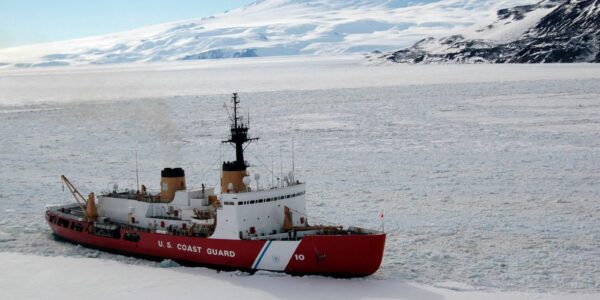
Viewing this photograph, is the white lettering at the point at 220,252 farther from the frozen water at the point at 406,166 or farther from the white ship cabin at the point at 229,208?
the frozen water at the point at 406,166

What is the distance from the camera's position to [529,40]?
140 m

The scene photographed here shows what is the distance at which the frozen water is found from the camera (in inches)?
787

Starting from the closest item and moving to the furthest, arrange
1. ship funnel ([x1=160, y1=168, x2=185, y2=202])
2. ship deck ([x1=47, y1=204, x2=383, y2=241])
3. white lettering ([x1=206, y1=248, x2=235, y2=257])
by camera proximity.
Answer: white lettering ([x1=206, y1=248, x2=235, y2=257])
ship deck ([x1=47, y1=204, x2=383, y2=241])
ship funnel ([x1=160, y1=168, x2=185, y2=202])

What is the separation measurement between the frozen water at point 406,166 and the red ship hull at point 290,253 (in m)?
0.70

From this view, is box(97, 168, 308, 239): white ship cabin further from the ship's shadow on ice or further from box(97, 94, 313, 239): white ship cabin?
the ship's shadow on ice

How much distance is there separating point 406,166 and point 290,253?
15.4 meters

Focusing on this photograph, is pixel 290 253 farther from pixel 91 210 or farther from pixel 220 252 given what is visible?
pixel 91 210

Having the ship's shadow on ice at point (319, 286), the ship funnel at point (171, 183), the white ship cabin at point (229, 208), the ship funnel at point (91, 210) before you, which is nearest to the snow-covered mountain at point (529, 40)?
the ship funnel at point (171, 183)

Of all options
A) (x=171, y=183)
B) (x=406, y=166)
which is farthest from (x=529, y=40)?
(x=171, y=183)

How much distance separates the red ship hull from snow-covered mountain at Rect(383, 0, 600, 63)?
112575mm

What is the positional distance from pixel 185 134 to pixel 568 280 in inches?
1224

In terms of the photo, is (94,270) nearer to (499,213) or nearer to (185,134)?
(499,213)

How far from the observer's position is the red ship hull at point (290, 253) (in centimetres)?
1838

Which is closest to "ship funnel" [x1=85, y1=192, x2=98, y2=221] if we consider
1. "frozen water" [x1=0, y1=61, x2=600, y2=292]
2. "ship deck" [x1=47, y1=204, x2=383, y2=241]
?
"ship deck" [x1=47, y1=204, x2=383, y2=241]
